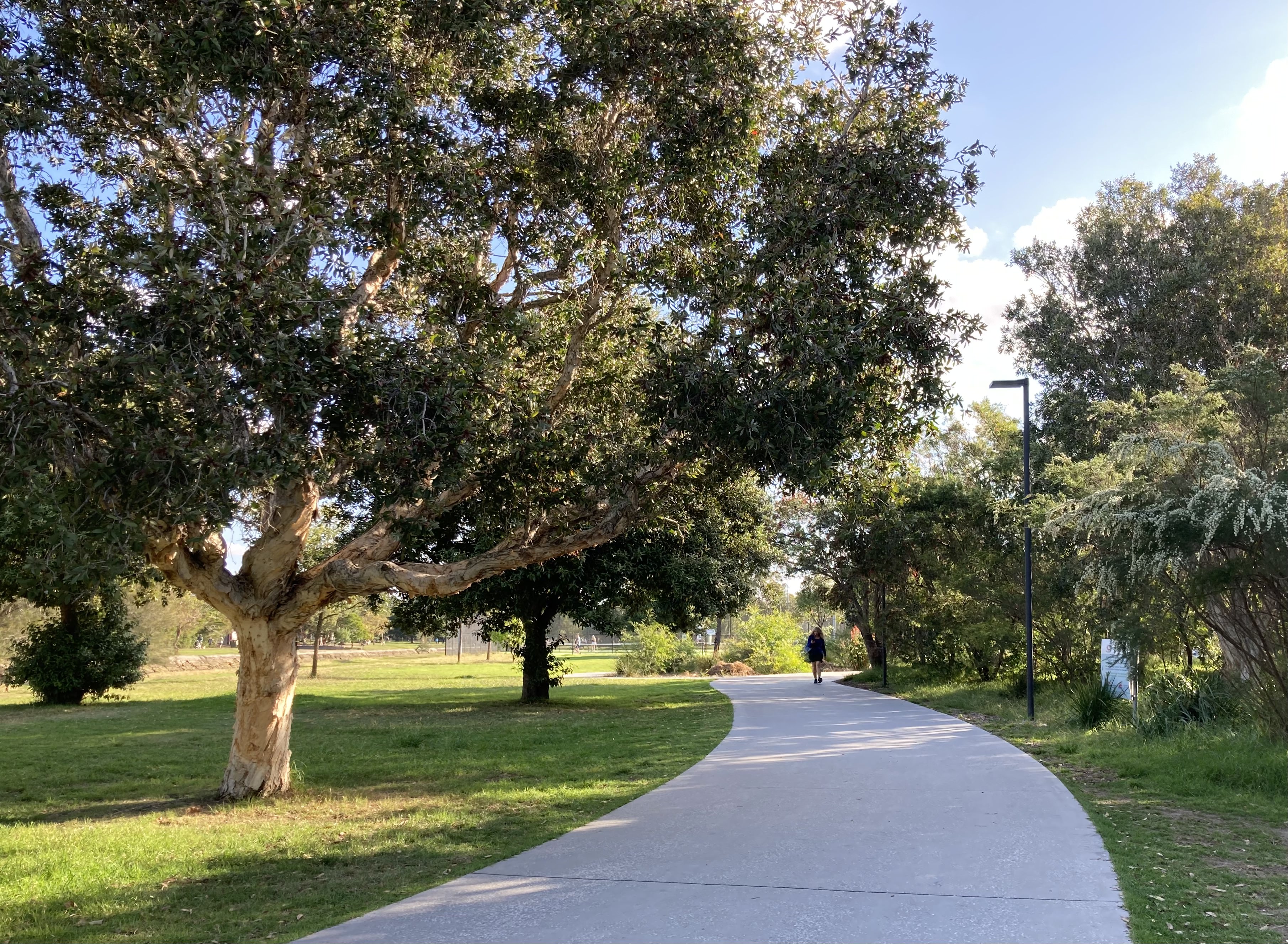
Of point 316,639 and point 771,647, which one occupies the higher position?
point 316,639

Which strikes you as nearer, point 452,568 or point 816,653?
point 452,568

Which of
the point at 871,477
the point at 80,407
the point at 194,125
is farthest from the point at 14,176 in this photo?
the point at 871,477

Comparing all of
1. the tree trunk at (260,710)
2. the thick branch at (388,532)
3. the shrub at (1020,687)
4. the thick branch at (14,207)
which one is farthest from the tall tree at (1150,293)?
the thick branch at (14,207)

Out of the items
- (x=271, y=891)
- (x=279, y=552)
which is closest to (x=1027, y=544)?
(x=279, y=552)

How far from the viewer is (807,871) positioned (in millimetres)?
6488

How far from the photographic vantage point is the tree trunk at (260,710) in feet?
32.7

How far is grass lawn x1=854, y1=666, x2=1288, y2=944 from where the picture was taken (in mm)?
5434

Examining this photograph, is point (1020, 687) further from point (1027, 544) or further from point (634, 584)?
point (634, 584)

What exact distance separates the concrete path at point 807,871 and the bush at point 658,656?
29.3m

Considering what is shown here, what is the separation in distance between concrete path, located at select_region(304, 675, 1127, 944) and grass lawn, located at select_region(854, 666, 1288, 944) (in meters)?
0.27

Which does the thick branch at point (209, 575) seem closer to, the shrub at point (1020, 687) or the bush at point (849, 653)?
the shrub at point (1020, 687)

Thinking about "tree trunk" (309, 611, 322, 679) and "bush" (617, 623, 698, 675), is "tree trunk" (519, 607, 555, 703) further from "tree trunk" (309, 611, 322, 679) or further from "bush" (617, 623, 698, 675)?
"tree trunk" (309, 611, 322, 679)

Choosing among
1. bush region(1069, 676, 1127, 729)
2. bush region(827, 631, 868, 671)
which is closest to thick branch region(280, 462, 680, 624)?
bush region(1069, 676, 1127, 729)

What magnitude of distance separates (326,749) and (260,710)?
205 inches
